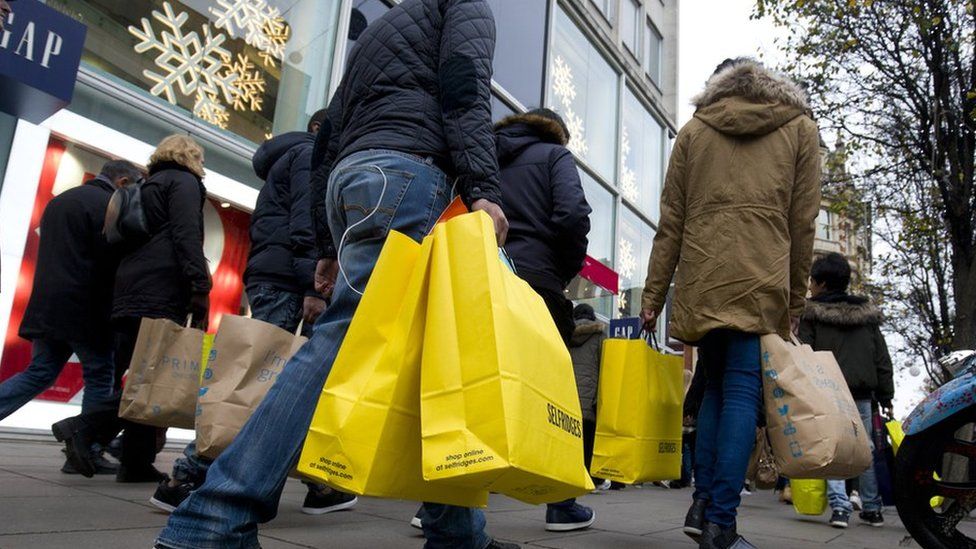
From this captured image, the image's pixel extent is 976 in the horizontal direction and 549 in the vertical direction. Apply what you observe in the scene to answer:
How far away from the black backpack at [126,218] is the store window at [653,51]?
1711 centimetres

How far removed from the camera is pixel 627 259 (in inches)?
680

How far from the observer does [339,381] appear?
167 cm

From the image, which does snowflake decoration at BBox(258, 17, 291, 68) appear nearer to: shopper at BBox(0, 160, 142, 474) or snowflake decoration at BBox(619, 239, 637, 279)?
shopper at BBox(0, 160, 142, 474)

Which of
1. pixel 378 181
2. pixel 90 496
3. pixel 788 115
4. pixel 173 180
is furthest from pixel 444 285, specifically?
pixel 173 180

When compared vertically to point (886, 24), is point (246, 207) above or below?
below

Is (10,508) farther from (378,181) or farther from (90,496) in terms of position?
(378,181)

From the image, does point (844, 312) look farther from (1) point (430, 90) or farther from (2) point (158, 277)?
(2) point (158, 277)

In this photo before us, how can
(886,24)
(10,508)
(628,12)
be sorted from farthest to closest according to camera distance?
(628,12)
(886,24)
(10,508)

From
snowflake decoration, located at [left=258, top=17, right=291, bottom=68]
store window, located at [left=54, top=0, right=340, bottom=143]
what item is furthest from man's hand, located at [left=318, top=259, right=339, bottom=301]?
snowflake decoration, located at [left=258, top=17, right=291, bottom=68]

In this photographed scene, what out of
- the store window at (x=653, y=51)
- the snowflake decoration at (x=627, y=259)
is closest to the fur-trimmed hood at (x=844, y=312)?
the snowflake decoration at (x=627, y=259)

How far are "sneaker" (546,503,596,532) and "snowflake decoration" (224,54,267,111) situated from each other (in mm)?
6397

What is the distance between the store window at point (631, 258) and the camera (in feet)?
55.5

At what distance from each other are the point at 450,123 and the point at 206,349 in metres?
2.07

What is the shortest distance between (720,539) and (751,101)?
187cm
